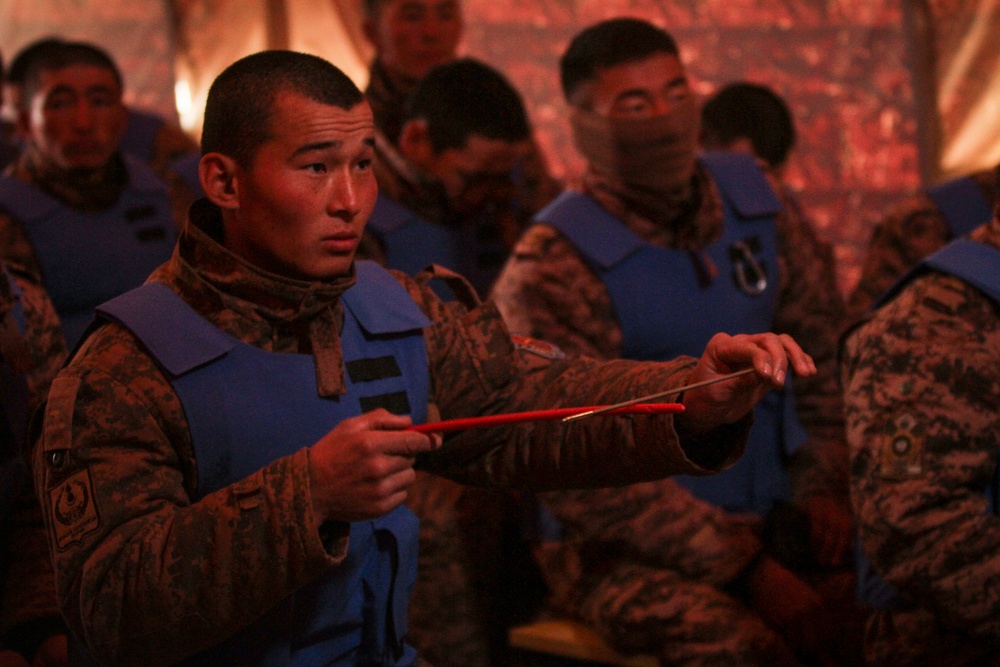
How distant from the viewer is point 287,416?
5.91ft

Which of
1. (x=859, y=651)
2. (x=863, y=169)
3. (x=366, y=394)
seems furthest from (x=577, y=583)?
(x=863, y=169)

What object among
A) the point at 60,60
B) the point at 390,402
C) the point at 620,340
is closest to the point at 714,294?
the point at 620,340

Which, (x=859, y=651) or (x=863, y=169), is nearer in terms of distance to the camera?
(x=859, y=651)

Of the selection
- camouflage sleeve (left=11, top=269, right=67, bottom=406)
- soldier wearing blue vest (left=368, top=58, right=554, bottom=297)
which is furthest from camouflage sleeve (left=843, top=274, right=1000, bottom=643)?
camouflage sleeve (left=11, top=269, right=67, bottom=406)

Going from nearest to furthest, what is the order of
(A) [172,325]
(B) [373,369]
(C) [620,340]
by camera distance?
(A) [172,325], (B) [373,369], (C) [620,340]

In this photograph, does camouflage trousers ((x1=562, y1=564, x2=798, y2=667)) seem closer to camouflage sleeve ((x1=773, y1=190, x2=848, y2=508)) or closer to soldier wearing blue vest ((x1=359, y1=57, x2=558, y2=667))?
soldier wearing blue vest ((x1=359, y1=57, x2=558, y2=667))

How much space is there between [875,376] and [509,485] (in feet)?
2.47

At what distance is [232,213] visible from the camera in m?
1.89

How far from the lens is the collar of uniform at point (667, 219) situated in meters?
3.05

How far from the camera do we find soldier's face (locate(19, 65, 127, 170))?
350 centimetres

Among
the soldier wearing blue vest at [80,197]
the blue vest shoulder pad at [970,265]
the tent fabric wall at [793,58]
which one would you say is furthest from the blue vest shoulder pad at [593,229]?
the tent fabric wall at [793,58]

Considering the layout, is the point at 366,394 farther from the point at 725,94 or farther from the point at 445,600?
the point at 725,94

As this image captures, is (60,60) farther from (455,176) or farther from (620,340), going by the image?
(620,340)

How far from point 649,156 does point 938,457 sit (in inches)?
44.8
